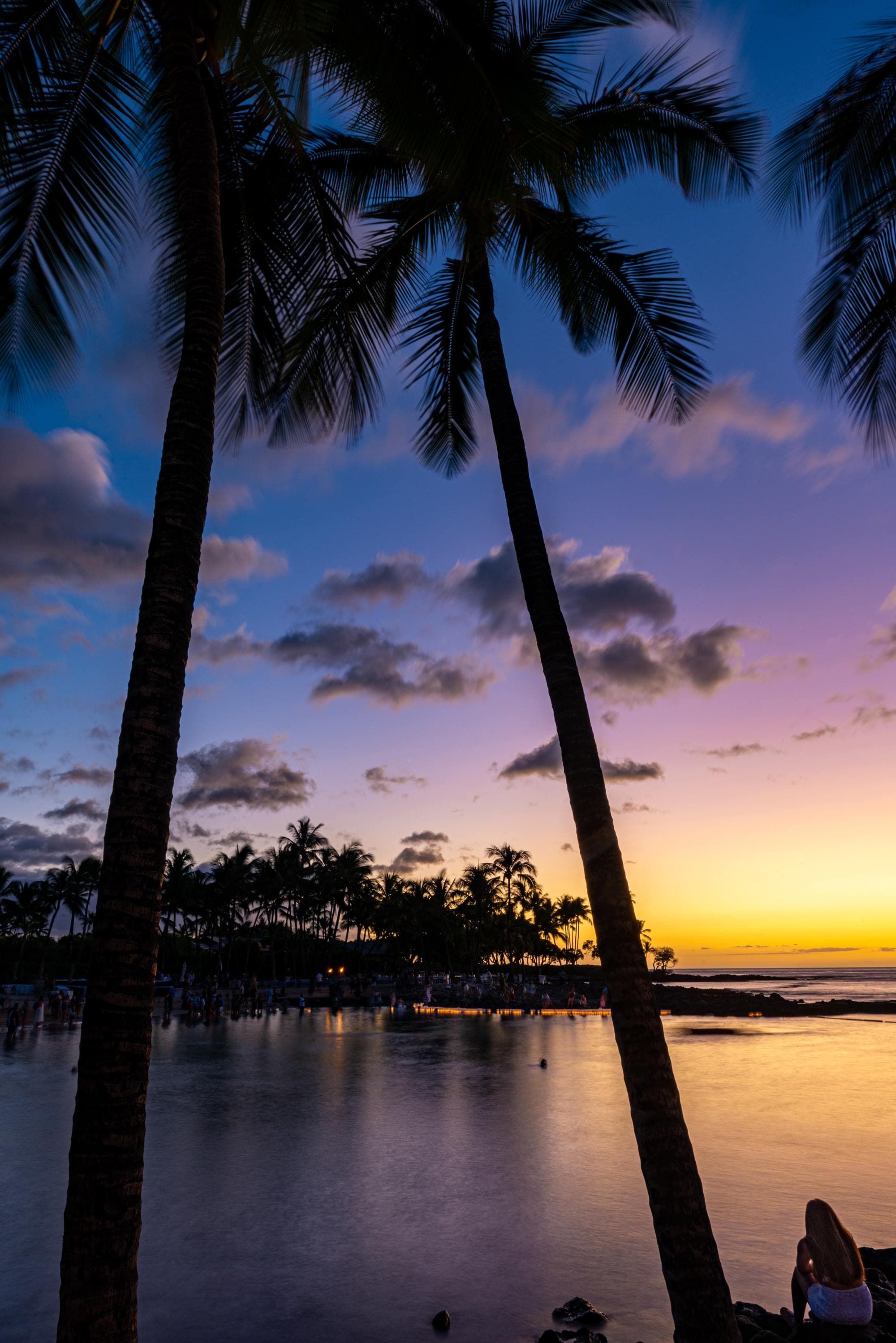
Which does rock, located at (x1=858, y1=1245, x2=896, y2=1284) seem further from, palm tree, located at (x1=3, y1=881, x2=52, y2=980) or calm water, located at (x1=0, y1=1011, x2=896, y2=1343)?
palm tree, located at (x1=3, y1=881, x2=52, y2=980)

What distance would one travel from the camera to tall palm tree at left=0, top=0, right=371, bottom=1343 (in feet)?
11.6

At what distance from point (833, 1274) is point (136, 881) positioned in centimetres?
579

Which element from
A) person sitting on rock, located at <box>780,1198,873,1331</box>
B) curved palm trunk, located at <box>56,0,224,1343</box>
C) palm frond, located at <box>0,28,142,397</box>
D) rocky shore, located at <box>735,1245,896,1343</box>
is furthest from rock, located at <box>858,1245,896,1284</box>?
palm frond, located at <box>0,28,142,397</box>

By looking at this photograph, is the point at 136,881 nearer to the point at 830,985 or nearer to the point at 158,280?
the point at 158,280

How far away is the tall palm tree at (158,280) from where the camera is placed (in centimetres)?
353

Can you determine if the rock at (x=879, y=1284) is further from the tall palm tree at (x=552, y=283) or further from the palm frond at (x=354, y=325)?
the palm frond at (x=354, y=325)

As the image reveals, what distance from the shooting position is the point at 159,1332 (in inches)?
282

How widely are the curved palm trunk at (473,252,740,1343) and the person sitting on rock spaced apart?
4.78 feet

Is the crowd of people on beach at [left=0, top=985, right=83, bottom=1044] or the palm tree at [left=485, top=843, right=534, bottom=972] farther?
the palm tree at [left=485, top=843, right=534, bottom=972]

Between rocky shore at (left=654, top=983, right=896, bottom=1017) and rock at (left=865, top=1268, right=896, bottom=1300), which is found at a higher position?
rocky shore at (left=654, top=983, right=896, bottom=1017)

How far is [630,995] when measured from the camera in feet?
17.0

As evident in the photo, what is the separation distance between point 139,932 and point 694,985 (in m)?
142

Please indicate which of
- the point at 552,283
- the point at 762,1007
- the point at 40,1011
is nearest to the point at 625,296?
the point at 552,283

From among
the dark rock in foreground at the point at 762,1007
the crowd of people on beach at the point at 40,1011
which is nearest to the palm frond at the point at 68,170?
the crowd of people on beach at the point at 40,1011
